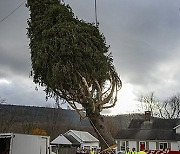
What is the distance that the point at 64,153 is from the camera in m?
32.1

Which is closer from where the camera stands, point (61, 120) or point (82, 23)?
point (82, 23)

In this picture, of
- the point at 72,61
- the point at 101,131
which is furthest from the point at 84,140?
the point at 72,61

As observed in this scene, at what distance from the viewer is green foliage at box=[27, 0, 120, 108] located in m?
11.6

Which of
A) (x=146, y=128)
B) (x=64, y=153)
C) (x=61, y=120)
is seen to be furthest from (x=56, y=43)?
(x=61, y=120)

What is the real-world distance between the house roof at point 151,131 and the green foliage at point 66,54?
27212 mm

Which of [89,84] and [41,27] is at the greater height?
[41,27]

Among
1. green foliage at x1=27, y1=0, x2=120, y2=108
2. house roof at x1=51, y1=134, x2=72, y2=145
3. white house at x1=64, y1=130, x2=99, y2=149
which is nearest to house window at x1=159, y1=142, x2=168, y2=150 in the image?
white house at x1=64, y1=130, x2=99, y2=149

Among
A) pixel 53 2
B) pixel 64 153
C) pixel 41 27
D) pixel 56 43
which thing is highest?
pixel 53 2

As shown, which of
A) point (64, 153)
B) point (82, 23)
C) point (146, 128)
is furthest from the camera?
point (146, 128)

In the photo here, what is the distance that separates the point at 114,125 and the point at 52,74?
163 feet

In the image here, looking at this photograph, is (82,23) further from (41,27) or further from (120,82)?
(120,82)

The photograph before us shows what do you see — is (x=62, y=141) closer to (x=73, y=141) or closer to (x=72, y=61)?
(x=73, y=141)

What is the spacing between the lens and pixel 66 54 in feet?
38.1

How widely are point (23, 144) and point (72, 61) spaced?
388 cm
